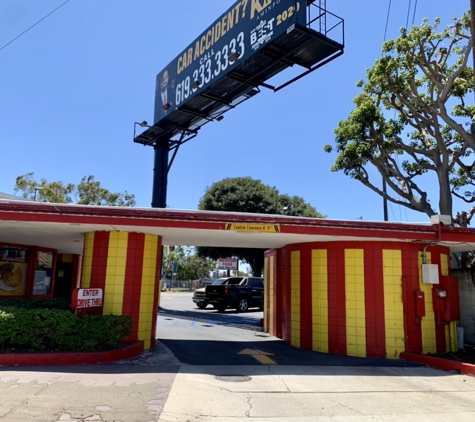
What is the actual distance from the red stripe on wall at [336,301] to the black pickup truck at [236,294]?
11920mm

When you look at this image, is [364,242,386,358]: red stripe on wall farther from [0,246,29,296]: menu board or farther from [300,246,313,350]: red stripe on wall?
[0,246,29,296]: menu board

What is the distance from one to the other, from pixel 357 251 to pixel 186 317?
36.0ft

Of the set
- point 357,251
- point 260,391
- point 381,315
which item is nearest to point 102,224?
point 260,391

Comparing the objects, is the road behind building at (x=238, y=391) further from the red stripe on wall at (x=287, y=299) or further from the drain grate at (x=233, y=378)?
the red stripe on wall at (x=287, y=299)

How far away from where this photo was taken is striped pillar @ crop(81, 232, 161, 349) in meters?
9.66

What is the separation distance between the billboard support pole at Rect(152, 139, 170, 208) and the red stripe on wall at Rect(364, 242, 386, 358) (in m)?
13.6

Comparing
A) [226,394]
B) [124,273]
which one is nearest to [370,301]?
[226,394]

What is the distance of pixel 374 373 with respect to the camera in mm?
8469

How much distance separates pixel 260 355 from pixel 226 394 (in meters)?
3.58

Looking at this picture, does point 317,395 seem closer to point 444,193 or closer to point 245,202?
point 444,193

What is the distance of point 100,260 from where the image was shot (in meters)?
9.70

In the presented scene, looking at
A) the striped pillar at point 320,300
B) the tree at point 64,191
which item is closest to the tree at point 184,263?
the tree at point 64,191

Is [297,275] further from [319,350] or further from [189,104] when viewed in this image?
[189,104]

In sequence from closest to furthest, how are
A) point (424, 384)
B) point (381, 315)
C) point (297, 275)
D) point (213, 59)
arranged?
point (424, 384) → point (381, 315) → point (297, 275) → point (213, 59)
